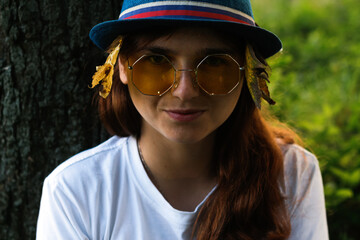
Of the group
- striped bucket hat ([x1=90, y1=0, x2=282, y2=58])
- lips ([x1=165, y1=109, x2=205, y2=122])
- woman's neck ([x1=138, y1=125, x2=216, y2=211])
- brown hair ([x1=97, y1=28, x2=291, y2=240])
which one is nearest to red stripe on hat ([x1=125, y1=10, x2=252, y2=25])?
striped bucket hat ([x1=90, y1=0, x2=282, y2=58])

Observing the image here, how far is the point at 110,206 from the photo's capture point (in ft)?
6.45

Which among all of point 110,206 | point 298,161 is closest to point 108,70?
point 110,206

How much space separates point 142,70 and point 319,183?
1.20 m

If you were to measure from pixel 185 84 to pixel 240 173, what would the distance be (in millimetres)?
695

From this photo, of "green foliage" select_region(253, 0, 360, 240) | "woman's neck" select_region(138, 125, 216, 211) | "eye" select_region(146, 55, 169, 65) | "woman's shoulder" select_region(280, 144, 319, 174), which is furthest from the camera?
"green foliage" select_region(253, 0, 360, 240)

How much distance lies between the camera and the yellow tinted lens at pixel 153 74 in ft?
5.71

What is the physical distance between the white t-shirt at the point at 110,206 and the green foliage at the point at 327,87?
0.91 m

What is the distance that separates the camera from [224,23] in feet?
5.44

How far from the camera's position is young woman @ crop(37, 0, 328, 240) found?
1.73m

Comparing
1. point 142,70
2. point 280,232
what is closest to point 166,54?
point 142,70

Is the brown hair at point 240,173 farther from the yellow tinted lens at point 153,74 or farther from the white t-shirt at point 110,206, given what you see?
the yellow tinted lens at point 153,74

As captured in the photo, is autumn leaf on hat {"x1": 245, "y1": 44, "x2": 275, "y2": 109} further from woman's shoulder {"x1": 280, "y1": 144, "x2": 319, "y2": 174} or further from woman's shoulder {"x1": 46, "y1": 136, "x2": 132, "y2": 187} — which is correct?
woman's shoulder {"x1": 46, "y1": 136, "x2": 132, "y2": 187}

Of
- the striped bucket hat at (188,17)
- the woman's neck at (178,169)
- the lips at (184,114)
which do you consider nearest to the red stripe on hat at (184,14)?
the striped bucket hat at (188,17)

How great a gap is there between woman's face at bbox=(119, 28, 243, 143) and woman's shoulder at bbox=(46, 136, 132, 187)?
0.38 meters
